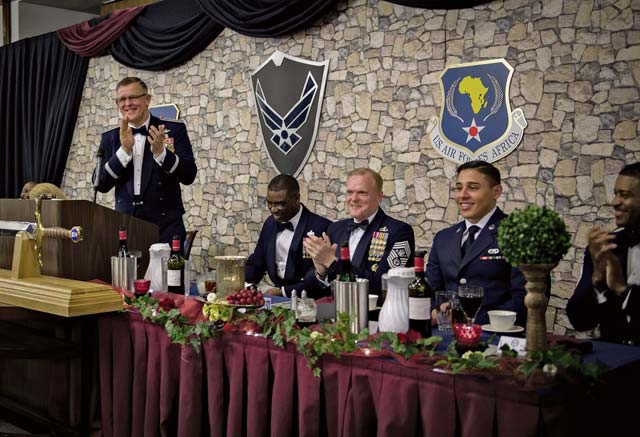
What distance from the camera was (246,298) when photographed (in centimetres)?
253

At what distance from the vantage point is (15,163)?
9016 mm

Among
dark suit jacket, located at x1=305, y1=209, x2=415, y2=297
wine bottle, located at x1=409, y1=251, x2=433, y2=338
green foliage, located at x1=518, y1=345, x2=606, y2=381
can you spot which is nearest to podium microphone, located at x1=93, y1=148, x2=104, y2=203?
dark suit jacket, located at x1=305, y1=209, x2=415, y2=297

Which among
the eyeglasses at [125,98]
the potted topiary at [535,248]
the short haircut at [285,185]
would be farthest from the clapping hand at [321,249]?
the eyeglasses at [125,98]

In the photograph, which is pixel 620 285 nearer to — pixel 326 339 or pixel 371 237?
pixel 326 339

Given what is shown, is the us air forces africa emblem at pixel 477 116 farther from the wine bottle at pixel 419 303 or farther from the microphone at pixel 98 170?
the wine bottle at pixel 419 303

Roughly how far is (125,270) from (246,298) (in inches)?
30.9

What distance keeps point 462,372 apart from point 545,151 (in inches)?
119

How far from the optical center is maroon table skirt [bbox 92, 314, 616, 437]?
1.79m

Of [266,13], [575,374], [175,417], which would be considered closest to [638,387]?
[575,374]

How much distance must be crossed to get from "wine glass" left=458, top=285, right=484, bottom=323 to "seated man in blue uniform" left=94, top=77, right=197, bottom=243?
2.19 m

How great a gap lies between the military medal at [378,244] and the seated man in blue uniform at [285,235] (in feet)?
1.65

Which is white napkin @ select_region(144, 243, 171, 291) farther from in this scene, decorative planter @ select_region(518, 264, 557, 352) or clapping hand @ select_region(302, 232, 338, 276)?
A: decorative planter @ select_region(518, 264, 557, 352)

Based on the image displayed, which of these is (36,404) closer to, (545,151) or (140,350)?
(140,350)

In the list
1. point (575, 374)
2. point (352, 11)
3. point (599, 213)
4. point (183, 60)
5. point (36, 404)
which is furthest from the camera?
point (183, 60)
